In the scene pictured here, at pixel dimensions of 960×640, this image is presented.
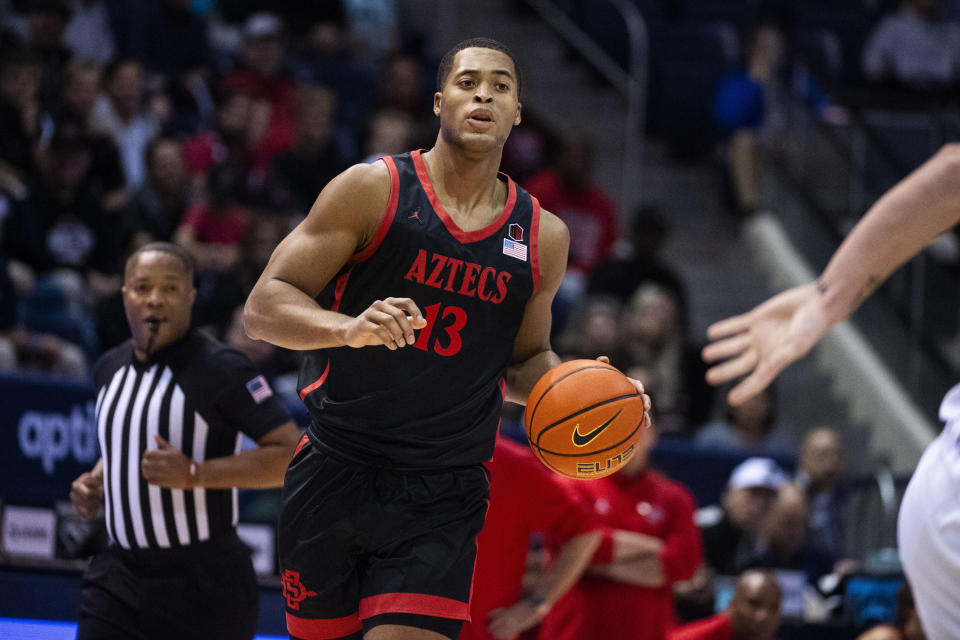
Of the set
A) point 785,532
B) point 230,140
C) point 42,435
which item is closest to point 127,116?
point 230,140

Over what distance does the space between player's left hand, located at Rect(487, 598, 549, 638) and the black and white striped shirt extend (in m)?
1.18

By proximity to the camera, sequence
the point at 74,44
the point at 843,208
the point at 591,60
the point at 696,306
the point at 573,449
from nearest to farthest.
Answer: the point at 573,449 < the point at 74,44 < the point at 843,208 < the point at 696,306 < the point at 591,60

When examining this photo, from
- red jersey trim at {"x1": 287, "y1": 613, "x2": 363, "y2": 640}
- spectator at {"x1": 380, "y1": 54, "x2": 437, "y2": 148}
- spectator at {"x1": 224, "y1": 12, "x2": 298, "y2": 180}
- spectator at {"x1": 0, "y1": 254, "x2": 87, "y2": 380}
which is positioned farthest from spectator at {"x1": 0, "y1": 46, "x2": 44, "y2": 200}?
red jersey trim at {"x1": 287, "y1": 613, "x2": 363, "y2": 640}

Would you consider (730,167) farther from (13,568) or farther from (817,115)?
(13,568)

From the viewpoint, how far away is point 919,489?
276 cm

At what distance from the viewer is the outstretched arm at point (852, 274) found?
2992mm

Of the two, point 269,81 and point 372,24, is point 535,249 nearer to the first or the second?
point 269,81

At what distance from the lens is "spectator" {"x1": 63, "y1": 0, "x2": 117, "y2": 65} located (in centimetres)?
977

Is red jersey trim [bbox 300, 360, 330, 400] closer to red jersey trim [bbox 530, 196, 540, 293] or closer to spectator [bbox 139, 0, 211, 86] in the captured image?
red jersey trim [bbox 530, 196, 540, 293]

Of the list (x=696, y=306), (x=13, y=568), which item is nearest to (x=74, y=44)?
(x=13, y=568)

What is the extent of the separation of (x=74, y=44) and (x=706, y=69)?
5518mm

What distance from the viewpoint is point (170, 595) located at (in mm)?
4504

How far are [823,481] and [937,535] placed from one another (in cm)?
553

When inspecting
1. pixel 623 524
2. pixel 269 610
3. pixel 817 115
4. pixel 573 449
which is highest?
pixel 817 115
